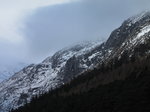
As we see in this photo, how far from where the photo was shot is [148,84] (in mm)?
70062

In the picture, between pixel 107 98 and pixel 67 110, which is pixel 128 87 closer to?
pixel 107 98

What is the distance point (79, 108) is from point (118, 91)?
8637 millimetres

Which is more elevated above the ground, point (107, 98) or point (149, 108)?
point (107, 98)

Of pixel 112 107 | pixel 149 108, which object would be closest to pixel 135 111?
pixel 149 108

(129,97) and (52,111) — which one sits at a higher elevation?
(52,111)

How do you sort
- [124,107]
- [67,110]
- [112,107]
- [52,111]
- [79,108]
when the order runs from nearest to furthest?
[124,107]
[112,107]
[79,108]
[67,110]
[52,111]

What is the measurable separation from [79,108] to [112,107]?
13.0 m

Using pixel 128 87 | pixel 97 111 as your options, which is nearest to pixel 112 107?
pixel 97 111

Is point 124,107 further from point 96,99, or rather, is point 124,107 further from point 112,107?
point 96,99

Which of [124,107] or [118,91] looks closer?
[124,107]

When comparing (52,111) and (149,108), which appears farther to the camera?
(52,111)

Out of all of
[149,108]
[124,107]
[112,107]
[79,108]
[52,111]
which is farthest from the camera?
[52,111]

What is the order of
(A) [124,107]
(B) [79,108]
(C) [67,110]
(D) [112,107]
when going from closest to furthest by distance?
(A) [124,107] < (D) [112,107] < (B) [79,108] < (C) [67,110]

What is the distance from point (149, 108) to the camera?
54750 millimetres
